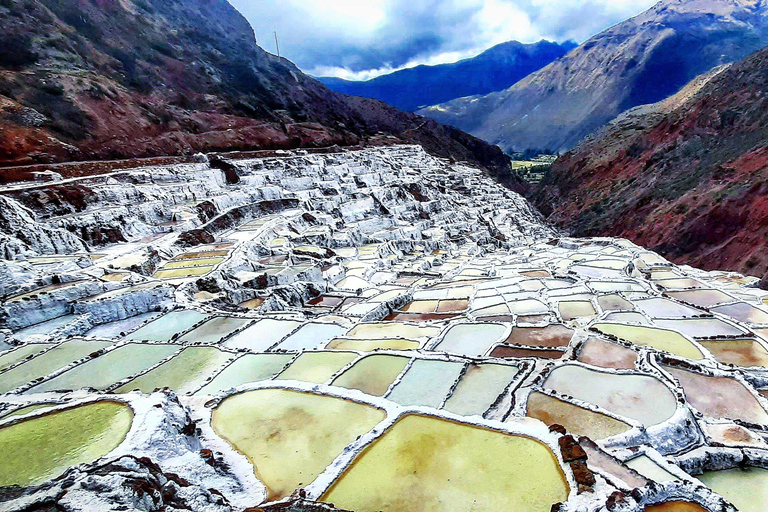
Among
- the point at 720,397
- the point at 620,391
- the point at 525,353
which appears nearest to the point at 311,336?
the point at 525,353

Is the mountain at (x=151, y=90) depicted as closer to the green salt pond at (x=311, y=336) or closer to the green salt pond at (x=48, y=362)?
the green salt pond at (x=48, y=362)

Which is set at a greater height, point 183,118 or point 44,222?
point 183,118

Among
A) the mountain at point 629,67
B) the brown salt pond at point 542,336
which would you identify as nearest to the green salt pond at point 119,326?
the brown salt pond at point 542,336

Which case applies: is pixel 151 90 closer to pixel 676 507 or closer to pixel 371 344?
pixel 371 344

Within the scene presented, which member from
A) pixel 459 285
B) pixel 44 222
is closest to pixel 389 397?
pixel 459 285

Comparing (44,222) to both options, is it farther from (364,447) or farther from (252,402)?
(364,447)
